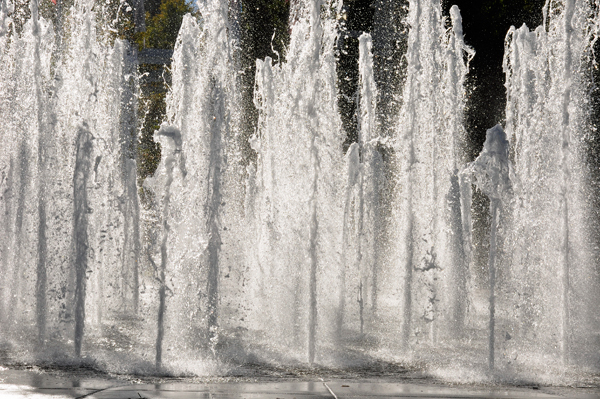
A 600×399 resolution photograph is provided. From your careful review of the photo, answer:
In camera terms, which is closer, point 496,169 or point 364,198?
point 496,169

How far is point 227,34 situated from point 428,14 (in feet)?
10.1

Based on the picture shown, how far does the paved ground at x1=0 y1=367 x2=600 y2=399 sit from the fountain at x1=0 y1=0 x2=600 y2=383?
1.72ft

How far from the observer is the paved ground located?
473 cm

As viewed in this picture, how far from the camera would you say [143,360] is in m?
6.09

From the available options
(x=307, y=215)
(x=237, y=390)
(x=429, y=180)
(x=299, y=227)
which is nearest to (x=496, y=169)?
(x=307, y=215)

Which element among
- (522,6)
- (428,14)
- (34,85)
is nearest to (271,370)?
(34,85)

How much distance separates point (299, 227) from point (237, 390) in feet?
11.2

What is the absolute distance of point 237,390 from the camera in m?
5.02

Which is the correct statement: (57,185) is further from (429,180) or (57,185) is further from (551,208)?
(551,208)

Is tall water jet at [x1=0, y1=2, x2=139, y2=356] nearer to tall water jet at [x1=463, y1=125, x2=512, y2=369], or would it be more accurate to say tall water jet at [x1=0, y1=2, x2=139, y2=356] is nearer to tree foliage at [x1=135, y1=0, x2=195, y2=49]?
tall water jet at [x1=463, y1=125, x2=512, y2=369]

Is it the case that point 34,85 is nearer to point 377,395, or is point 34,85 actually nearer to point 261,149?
point 377,395

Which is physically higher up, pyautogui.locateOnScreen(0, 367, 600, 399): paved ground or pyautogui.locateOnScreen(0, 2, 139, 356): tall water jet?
pyautogui.locateOnScreen(0, 2, 139, 356): tall water jet

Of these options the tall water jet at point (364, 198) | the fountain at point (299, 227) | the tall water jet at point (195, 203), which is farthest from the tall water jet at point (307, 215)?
the tall water jet at point (364, 198)

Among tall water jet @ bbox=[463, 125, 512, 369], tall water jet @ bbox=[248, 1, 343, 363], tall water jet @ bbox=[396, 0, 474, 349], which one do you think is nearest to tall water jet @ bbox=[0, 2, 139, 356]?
tall water jet @ bbox=[248, 1, 343, 363]
